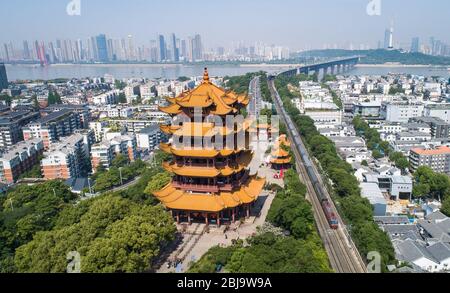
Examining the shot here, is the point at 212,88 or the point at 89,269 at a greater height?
the point at 212,88

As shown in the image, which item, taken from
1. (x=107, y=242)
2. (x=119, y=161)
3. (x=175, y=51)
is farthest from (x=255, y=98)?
(x=175, y=51)

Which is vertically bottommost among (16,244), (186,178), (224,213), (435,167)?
(435,167)

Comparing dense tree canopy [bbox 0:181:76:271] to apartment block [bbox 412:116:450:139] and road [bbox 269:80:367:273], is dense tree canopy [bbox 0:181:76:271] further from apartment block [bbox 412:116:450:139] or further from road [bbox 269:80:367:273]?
apartment block [bbox 412:116:450:139]

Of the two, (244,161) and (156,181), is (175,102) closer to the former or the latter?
(244,161)

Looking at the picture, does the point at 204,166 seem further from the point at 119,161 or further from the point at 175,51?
the point at 175,51

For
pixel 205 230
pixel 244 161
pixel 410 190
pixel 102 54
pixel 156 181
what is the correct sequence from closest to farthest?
pixel 205 230, pixel 244 161, pixel 156 181, pixel 410 190, pixel 102 54

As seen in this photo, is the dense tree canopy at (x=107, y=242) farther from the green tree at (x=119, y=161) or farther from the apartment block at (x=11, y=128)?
the apartment block at (x=11, y=128)
